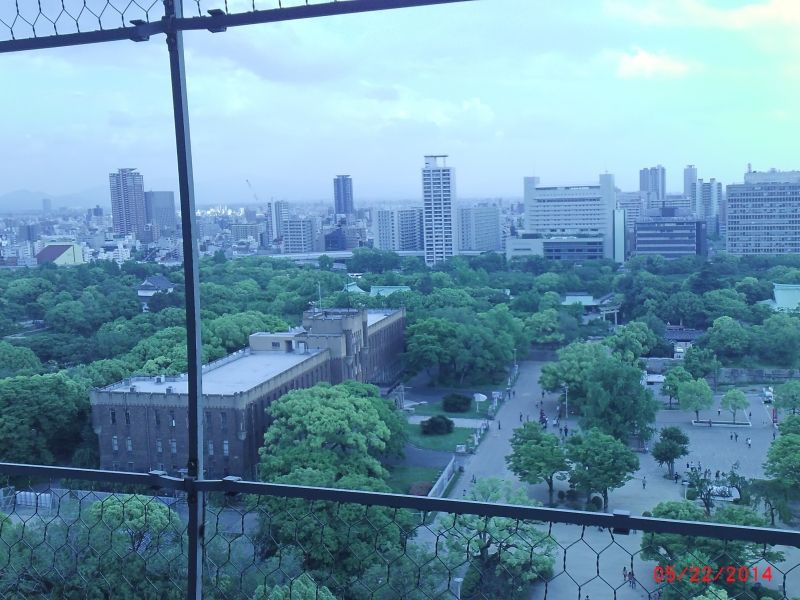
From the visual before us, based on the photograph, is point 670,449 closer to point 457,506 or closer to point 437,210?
point 457,506

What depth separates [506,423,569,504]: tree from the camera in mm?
5312

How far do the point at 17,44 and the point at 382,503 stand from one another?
0.79m

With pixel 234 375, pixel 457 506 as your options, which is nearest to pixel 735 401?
pixel 234 375

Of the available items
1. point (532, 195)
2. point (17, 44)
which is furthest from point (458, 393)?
point (532, 195)

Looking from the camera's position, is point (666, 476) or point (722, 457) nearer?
point (666, 476)

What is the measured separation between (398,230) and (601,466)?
62.5 feet

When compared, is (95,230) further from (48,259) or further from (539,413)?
(539,413)

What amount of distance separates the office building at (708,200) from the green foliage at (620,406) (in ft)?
59.1

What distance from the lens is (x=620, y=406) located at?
6.65 meters

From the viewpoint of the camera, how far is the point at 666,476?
5.82 meters

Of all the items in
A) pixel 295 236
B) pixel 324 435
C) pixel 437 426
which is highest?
pixel 295 236

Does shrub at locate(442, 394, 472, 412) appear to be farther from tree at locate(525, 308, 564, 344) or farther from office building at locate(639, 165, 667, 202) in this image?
office building at locate(639, 165, 667, 202)

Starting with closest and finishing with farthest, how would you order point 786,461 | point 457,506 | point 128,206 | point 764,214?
point 457,506
point 786,461
point 128,206
point 764,214

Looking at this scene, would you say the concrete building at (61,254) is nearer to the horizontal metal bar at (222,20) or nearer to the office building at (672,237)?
the office building at (672,237)
